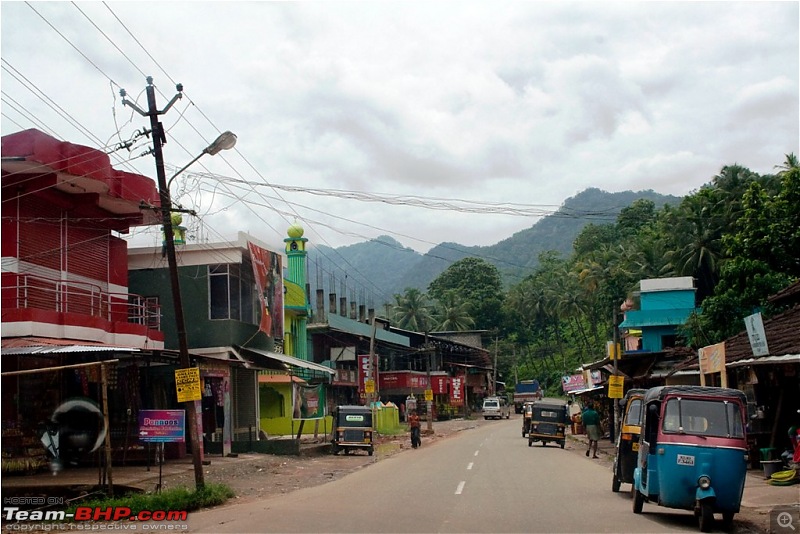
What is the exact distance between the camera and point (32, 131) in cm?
1984

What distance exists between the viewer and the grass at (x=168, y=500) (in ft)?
50.5

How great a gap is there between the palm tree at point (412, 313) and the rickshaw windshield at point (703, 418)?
82.6 metres

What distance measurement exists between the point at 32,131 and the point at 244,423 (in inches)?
693

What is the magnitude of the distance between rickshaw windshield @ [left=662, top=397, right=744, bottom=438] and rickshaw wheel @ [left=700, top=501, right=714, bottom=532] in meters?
1.12

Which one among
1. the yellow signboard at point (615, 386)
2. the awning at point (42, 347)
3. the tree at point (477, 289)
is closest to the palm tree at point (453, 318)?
the tree at point (477, 289)

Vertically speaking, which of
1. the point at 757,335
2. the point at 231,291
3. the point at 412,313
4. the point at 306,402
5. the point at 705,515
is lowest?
the point at 705,515

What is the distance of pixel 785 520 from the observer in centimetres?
1223

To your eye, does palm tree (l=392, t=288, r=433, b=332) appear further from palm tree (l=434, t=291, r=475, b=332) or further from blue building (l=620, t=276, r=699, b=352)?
blue building (l=620, t=276, r=699, b=352)

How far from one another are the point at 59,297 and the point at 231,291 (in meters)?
9.44

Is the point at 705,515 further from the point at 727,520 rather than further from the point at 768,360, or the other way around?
the point at 768,360

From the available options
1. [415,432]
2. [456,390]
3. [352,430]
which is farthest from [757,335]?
[456,390]

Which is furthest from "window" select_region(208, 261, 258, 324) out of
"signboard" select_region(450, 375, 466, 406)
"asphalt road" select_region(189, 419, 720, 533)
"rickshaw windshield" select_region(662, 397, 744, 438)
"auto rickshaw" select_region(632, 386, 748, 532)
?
"signboard" select_region(450, 375, 466, 406)

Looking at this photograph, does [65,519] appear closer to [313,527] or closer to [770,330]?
[313,527]
